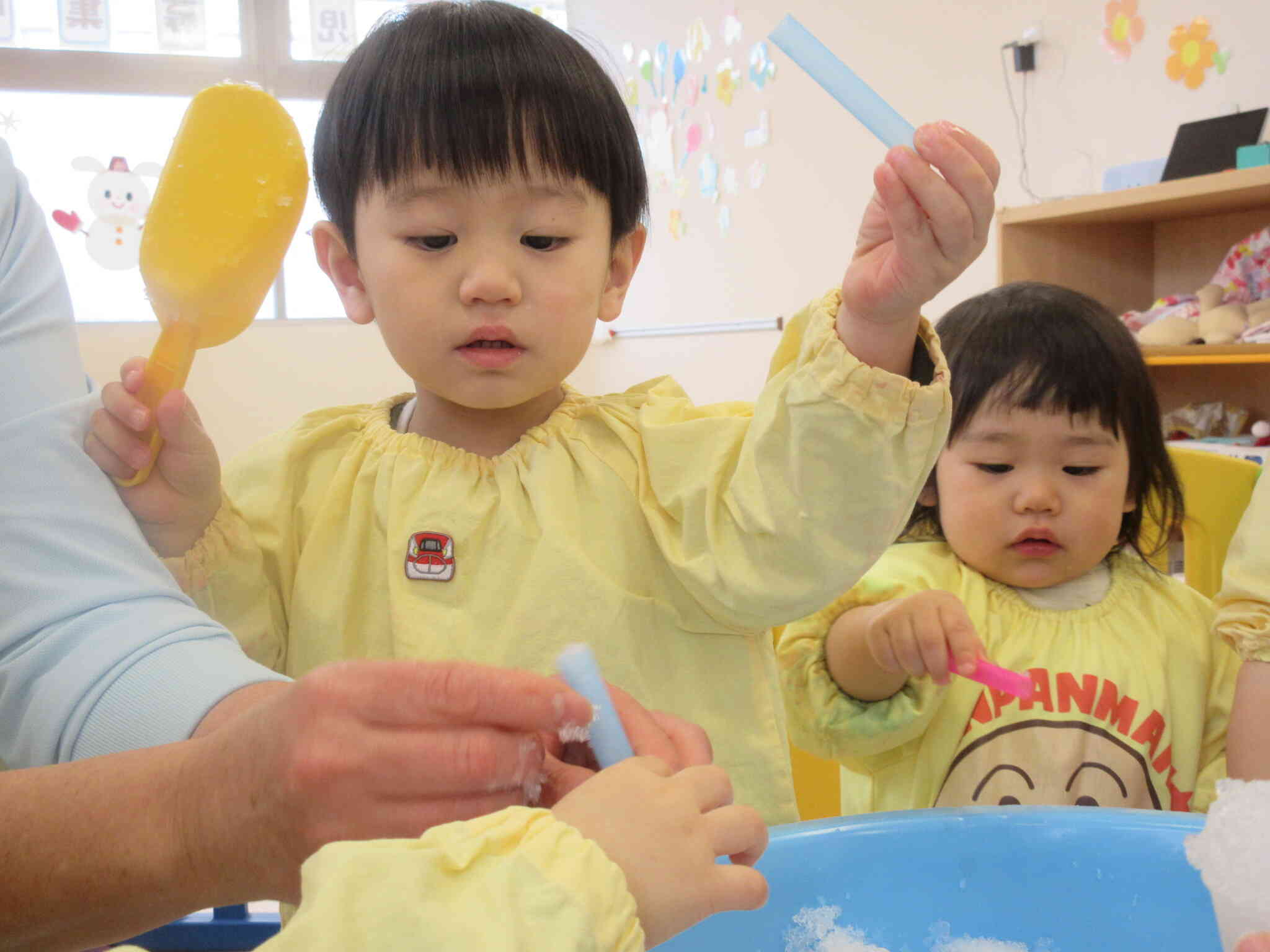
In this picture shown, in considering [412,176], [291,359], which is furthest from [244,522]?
[291,359]

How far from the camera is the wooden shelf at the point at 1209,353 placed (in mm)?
1957

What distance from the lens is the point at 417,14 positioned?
0.82 m

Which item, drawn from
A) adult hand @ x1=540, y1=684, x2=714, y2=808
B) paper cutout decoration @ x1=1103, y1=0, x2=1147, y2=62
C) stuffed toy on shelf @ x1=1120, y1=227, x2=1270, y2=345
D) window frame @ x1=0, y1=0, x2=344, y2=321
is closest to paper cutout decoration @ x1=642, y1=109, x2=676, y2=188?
window frame @ x1=0, y1=0, x2=344, y2=321

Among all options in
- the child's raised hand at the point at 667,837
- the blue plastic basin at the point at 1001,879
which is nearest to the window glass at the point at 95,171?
the blue plastic basin at the point at 1001,879

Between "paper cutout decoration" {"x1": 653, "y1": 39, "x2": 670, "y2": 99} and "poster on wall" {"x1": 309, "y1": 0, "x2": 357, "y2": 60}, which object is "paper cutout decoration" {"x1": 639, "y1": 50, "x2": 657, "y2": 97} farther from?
"poster on wall" {"x1": 309, "y1": 0, "x2": 357, "y2": 60}

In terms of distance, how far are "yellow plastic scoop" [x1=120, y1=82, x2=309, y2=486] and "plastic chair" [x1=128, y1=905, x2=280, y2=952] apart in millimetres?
897

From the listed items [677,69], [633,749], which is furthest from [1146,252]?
[633,749]

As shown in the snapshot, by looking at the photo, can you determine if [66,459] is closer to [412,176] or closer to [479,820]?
[412,176]

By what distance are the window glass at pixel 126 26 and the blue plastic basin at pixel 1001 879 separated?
4611 millimetres

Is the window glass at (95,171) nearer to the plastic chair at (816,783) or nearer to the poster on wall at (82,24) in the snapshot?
the poster on wall at (82,24)

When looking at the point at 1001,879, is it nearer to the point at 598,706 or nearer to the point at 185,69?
the point at 598,706

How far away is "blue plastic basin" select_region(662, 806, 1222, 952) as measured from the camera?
63 cm

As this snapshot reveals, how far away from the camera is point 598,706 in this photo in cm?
43

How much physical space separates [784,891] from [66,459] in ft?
1.67
